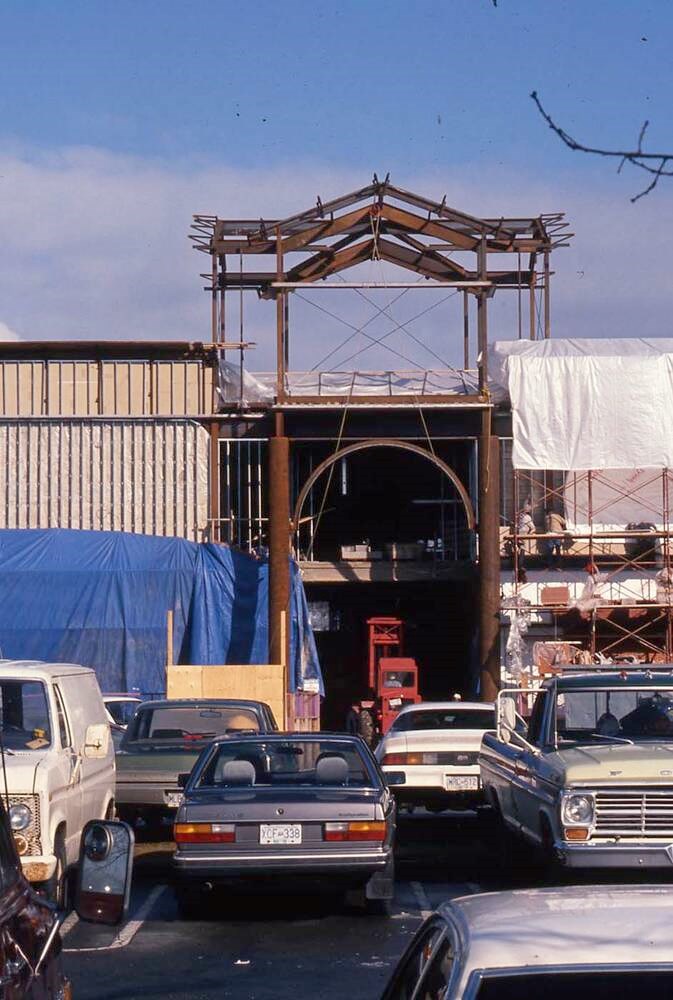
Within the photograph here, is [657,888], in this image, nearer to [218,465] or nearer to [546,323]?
[218,465]

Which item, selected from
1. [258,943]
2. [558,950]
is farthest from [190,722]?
[558,950]

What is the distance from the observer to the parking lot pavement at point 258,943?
28.6 feet

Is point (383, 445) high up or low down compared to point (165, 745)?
up

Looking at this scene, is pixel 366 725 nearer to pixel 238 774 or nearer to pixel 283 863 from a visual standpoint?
pixel 238 774

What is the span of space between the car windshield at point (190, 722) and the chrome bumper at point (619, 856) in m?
6.12

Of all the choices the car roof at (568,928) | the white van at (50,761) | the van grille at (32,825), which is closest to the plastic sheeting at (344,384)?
the white van at (50,761)

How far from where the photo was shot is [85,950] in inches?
388

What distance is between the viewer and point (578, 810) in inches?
408

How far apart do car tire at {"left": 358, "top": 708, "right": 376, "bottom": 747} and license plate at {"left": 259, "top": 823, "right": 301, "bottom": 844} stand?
68.6 ft

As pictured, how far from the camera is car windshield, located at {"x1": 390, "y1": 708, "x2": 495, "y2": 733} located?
16.7 meters

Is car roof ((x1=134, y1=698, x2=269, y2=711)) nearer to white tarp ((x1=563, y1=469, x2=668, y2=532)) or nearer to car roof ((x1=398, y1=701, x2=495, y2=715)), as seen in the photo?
car roof ((x1=398, y1=701, x2=495, y2=715))

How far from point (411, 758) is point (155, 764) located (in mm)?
2731

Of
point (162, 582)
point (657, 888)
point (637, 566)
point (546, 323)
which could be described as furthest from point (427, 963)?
point (546, 323)

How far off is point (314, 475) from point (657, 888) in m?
27.0
